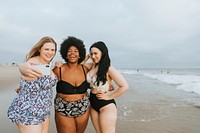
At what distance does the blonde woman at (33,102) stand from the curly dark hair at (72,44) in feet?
1.78

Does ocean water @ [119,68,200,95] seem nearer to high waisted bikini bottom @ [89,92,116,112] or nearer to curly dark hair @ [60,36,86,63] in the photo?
high waisted bikini bottom @ [89,92,116,112]

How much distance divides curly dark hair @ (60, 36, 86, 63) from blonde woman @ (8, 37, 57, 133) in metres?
0.54

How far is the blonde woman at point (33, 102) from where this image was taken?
2.59 m

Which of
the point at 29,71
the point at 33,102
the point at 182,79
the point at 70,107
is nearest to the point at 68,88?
the point at 70,107

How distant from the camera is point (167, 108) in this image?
27.5ft

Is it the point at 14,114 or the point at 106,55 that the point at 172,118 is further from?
the point at 14,114

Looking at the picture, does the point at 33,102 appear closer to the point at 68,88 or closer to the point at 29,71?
the point at 29,71

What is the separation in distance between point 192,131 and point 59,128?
12.9ft

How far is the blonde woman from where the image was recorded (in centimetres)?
259

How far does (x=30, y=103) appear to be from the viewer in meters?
2.61

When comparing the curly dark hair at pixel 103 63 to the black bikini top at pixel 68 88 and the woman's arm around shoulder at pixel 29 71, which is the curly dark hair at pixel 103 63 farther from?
the woman's arm around shoulder at pixel 29 71

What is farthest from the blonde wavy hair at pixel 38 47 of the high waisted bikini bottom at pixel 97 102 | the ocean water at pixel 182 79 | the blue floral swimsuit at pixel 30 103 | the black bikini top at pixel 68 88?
the ocean water at pixel 182 79

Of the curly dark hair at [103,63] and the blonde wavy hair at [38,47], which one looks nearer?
the blonde wavy hair at [38,47]

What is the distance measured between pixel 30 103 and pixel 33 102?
0.13 ft
